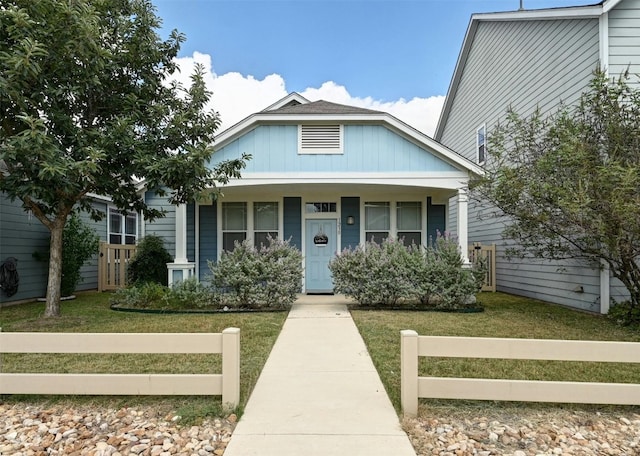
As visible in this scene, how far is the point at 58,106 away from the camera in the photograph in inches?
261

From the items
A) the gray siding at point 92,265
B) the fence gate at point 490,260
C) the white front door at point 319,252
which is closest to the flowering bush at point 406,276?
the white front door at point 319,252

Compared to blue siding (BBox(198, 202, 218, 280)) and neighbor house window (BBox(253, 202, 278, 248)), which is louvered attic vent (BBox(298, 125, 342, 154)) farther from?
blue siding (BBox(198, 202, 218, 280))

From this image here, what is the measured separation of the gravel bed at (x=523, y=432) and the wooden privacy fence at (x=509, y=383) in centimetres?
18

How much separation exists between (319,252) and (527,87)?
697cm

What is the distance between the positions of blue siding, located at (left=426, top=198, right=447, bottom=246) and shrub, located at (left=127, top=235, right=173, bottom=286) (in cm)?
722

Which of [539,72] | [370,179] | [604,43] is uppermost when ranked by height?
[539,72]

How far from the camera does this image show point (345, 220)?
1100 centimetres

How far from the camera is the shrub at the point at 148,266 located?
10.4 metres

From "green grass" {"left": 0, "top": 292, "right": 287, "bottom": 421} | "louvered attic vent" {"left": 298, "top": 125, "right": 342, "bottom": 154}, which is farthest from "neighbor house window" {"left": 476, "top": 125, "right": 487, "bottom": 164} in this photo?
"green grass" {"left": 0, "top": 292, "right": 287, "bottom": 421}

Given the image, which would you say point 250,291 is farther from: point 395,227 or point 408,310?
point 395,227

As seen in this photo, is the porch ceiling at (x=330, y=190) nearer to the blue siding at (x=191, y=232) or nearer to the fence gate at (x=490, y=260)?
the blue siding at (x=191, y=232)

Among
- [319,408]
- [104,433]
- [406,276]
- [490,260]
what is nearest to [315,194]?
[406,276]

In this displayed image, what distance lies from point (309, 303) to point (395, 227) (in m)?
3.43

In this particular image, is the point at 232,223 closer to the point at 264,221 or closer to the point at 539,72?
the point at 264,221
